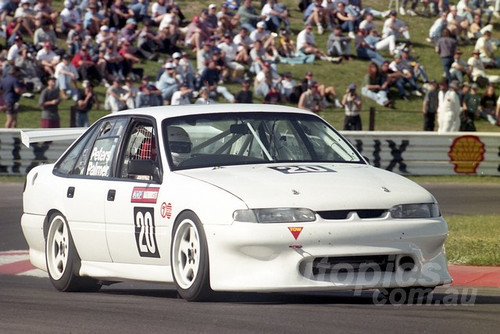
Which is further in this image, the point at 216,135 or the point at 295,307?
the point at 216,135

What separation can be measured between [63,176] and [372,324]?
12.5 ft

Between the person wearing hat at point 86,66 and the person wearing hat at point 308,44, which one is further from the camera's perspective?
the person wearing hat at point 308,44

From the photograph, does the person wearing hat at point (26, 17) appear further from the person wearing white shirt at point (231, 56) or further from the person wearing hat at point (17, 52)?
the person wearing white shirt at point (231, 56)

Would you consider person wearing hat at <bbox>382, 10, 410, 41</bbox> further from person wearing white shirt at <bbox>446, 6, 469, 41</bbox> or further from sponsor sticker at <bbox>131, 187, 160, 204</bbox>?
sponsor sticker at <bbox>131, 187, 160, 204</bbox>

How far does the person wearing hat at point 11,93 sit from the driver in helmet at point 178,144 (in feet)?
51.9

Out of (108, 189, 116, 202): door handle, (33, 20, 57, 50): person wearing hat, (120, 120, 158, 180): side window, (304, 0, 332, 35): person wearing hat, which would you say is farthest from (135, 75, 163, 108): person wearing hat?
(108, 189, 116, 202): door handle

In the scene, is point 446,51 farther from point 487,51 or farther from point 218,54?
point 218,54

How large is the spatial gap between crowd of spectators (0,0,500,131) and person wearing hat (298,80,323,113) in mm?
36

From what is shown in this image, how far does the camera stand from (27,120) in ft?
81.7

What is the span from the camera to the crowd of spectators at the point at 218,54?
2466 cm

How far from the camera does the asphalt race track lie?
240 inches

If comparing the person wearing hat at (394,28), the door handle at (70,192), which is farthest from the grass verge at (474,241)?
the person wearing hat at (394,28)

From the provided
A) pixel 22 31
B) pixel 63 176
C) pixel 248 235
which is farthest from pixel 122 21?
pixel 248 235

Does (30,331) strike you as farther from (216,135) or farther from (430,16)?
(430,16)
